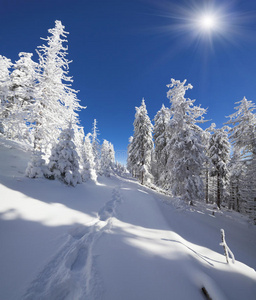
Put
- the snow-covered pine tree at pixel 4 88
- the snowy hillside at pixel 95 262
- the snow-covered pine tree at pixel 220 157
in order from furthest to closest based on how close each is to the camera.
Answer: the snow-covered pine tree at pixel 220 157
the snow-covered pine tree at pixel 4 88
the snowy hillside at pixel 95 262

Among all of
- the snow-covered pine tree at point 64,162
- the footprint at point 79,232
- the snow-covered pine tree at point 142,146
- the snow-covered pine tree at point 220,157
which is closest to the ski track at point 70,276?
the footprint at point 79,232

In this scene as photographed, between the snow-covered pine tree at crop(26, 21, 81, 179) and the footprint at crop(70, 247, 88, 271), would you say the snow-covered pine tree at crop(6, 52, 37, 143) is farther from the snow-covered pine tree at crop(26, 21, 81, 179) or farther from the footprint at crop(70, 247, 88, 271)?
the footprint at crop(70, 247, 88, 271)

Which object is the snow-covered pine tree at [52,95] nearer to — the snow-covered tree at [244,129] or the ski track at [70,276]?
the ski track at [70,276]

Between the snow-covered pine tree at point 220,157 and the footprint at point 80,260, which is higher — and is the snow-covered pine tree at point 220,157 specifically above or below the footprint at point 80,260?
above

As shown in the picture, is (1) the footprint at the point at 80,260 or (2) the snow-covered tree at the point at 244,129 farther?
(2) the snow-covered tree at the point at 244,129

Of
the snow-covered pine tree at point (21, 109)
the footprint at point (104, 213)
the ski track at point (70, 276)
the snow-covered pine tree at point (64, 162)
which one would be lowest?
the ski track at point (70, 276)

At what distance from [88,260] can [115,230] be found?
1571mm

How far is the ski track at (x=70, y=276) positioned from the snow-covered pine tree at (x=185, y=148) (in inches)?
393

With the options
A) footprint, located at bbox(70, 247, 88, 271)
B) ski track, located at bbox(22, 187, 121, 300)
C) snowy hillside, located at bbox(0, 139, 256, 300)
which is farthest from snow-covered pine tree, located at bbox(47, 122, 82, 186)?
footprint, located at bbox(70, 247, 88, 271)

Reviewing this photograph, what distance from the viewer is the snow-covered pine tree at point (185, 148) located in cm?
1145

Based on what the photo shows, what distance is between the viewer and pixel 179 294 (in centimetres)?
230

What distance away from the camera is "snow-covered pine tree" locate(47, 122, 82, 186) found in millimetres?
8219

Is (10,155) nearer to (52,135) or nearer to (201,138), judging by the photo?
(52,135)

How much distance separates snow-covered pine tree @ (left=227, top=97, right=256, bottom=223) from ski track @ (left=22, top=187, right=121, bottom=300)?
11188 millimetres
